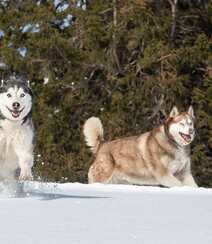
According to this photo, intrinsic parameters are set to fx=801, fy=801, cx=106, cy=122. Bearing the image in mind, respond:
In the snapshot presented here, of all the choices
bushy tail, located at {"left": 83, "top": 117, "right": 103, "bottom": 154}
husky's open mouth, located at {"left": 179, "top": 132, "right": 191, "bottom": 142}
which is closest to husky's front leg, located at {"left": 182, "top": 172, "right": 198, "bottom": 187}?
husky's open mouth, located at {"left": 179, "top": 132, "right": 191, "bottom": 142}

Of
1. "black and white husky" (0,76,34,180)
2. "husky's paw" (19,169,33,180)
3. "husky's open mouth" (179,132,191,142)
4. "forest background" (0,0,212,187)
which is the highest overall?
"black and white husky" (0,76,34,180)

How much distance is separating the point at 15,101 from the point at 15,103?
0.02 meters

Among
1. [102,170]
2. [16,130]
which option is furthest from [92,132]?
[16,130]

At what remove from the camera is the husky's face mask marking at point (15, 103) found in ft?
26.9

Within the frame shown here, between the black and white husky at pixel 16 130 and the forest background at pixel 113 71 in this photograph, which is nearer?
the black and white husky at pixel 16 130

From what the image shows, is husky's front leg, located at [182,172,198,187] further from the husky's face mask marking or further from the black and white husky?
the husky's face mask marking

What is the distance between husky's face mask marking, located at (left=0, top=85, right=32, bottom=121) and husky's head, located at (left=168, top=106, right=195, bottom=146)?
13.2 feet

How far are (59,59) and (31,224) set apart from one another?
13.6 metres

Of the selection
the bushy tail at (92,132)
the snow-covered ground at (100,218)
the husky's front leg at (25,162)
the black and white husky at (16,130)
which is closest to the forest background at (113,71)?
the bushy tail at (92,132)

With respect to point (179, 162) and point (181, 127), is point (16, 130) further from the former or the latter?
point (181, 127)

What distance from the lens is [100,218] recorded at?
5.36m

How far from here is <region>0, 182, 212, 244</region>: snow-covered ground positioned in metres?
4.41

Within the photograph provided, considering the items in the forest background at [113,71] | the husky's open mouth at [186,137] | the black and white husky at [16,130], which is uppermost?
the black and white husky at [16,130]

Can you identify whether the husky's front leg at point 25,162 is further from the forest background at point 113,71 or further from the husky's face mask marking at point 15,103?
the forest background at point 113,71
